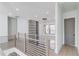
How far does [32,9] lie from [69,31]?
1024mm

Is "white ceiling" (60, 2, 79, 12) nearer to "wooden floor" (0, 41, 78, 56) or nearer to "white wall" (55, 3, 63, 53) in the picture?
"white wall" (55, 3, 63, 53)

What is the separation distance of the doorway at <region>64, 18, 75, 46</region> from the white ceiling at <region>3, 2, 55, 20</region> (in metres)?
0.41

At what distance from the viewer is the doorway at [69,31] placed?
1.78 meters

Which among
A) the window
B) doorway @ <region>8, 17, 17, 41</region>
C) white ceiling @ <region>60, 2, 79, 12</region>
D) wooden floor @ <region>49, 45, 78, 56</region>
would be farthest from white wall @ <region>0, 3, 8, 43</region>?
white ceiling @ <region>60, 2, 79, 12</region>

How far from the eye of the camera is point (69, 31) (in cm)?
195

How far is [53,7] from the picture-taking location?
158cm

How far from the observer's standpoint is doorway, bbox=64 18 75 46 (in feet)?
5.83

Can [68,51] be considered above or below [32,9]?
below

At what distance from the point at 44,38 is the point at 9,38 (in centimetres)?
72

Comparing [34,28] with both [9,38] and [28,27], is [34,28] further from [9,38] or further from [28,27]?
[9,38]

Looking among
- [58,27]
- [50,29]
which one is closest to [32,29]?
[50,29]

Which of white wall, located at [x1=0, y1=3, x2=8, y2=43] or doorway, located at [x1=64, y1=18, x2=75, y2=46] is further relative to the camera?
doorway, located at [x1=64, y1=18, x2=75, y2=46]

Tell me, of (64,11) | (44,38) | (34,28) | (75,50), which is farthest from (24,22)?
(75,50)

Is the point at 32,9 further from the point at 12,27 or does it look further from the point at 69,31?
the point at 69,31
